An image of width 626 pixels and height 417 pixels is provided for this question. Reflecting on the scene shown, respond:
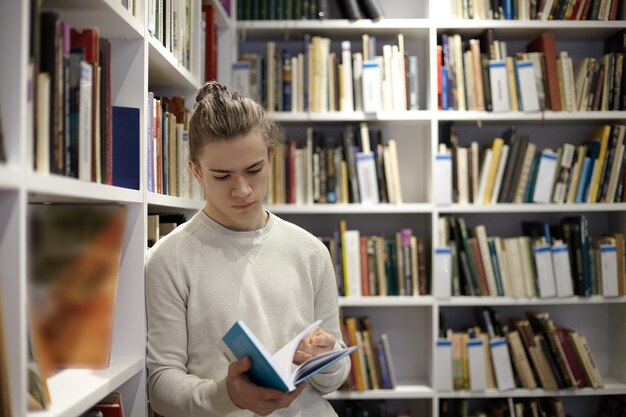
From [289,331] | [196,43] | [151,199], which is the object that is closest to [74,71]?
[151,199]

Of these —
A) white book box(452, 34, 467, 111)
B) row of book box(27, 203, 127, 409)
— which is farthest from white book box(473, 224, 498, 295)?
row of book box(27, 203, 127, 409)

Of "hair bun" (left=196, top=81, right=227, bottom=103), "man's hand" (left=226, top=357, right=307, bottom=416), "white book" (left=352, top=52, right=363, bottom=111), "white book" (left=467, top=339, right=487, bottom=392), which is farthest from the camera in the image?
"white book" (left=352, top=52, right=363, bottom=111)

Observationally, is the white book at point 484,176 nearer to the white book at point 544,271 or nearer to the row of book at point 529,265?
the row of book at point 529,265

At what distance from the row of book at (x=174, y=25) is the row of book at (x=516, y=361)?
1.67 m

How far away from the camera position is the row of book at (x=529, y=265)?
295 centimetres

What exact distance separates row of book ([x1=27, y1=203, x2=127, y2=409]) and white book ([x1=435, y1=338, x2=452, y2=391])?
1.82 meters

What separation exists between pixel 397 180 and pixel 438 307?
607 millimetres

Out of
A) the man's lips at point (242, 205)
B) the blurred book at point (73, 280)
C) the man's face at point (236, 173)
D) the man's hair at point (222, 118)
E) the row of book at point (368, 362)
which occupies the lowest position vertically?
the row of book at point (368, 362)

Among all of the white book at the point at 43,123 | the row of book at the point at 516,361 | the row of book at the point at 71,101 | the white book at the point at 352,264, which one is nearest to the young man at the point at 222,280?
the row of book at the point at 71,101

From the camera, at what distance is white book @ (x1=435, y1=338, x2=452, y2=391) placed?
294 cm

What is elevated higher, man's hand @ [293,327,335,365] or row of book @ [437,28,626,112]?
row of book @ [437,28,626,112]

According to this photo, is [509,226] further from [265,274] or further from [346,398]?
[265,274]

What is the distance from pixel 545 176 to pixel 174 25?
1796 millimetres

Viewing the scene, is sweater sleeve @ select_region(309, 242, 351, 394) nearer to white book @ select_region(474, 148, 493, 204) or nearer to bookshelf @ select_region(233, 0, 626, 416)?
bookshelf @ select_region(233, 0, 626, 416)
